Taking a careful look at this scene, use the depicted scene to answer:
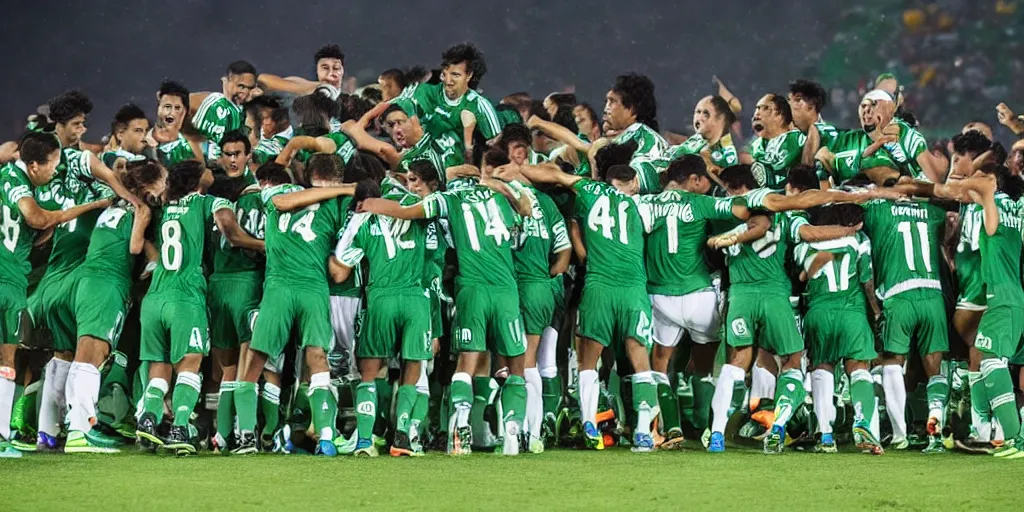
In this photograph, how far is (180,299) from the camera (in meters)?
7.61

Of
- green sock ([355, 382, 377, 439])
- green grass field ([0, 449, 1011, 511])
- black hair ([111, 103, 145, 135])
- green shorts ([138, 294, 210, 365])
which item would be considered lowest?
green grass field ([0, 449, 1011, 511])

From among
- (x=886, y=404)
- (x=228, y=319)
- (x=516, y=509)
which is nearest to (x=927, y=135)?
(x=886, y=404)

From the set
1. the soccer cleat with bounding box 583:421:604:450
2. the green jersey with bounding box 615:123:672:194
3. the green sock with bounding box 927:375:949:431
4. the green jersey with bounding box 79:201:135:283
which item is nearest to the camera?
the green jersey with bounding box 79:201:135:283

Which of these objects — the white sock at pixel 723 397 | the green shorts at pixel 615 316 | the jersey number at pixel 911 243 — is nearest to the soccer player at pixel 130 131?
the green shorts at pixel 615 316

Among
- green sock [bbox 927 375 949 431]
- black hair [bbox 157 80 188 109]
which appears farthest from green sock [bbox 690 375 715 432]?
black hair [bbox 157 80 188 109]

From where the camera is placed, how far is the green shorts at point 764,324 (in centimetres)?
803

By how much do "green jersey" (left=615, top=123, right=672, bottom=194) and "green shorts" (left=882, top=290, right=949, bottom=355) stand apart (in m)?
1.85

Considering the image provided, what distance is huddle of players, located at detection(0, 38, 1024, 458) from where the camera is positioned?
754 cm

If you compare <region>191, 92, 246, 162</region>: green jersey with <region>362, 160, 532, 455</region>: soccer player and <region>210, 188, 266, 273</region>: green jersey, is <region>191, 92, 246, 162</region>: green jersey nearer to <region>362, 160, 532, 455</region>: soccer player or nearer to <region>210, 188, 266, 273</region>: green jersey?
<region>210, 188, 266, 273</region>: green jersey

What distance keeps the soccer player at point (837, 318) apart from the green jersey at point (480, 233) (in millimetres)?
1894

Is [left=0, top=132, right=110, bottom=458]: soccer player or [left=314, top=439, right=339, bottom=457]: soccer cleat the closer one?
[left=314, top=439, right=339, bottom=457]: soccer cleat

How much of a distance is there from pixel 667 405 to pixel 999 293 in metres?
2.10

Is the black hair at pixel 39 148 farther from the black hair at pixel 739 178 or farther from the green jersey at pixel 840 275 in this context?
the green jersey at pixel 840 275

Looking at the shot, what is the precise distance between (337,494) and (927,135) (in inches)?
507
